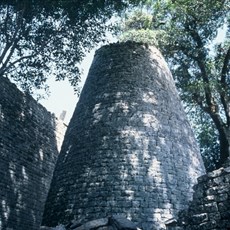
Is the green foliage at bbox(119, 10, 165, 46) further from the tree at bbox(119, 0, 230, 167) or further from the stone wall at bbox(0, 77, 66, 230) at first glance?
the stone wall at bbox(0, 77, 66, 230)

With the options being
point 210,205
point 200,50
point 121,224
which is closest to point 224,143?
point 200,50

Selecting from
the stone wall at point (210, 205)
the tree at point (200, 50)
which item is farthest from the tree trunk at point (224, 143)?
the stone wall at point (210, 205)

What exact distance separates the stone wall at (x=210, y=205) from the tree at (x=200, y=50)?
8.34m

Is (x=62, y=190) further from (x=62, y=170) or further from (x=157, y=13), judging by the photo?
(x=157, y=13)

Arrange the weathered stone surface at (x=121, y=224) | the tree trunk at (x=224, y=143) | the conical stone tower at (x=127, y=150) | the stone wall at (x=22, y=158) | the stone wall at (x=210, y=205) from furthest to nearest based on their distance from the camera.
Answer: the tree trunk at (x=224, y=143), the stone wall at (x=22, y=158), the conical stone tower at (x=127, y=150), the weathered stone surface at (x=121, y=224), the stone wall at (x=210, y=205)

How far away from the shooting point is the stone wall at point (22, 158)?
11636 millimetres

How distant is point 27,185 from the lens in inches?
497

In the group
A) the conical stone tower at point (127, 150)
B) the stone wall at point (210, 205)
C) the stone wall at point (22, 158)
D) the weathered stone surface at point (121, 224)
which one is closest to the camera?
the stone wall at point (210, 205)

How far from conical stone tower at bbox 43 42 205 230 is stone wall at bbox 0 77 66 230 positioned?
2.89 m

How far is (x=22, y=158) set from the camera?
12523 mm

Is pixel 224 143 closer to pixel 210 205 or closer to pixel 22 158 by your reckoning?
pixel 22 158

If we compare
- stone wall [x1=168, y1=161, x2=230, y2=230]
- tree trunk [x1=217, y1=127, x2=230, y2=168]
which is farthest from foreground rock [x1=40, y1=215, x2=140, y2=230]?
tree trunk [x1=217, y1=127, x2=230, y2=168]

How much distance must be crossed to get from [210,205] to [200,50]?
9.99 meters

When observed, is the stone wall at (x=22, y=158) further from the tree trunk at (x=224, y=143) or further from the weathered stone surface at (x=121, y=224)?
the tree trunk at (x=224, y=143)
